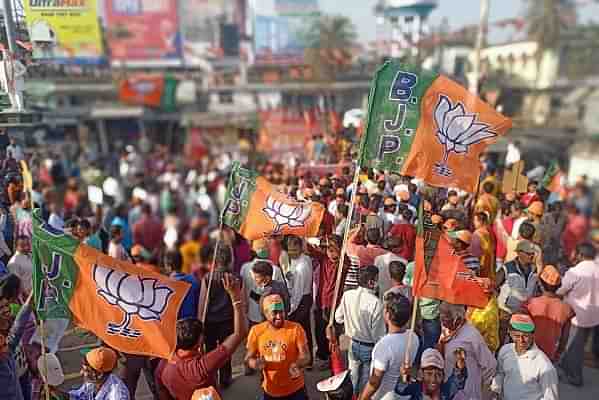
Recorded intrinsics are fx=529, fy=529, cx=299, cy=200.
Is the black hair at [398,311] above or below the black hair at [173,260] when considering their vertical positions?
above

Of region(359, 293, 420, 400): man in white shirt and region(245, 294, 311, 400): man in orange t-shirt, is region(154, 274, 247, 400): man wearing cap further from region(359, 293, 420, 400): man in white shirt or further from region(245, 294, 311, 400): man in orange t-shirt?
region(359, 293, 420, 400): man in white shirt

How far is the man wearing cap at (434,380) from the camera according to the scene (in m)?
3.11

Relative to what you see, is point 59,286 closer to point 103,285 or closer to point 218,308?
point 103,285

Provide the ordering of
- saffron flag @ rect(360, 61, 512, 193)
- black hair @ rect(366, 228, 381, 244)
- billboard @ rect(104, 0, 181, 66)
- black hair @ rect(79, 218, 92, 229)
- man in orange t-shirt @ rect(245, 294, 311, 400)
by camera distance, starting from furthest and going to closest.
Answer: billboard @ rect(104, 0, 181, 66) < black hair @ rect(79, 218, 92, 229) < black hair @ rect(366, 228, 381, 244) < saffron flag @ rect(360, 61, 512, 193) < man in orange t-shirt @ rect(245, 294, 311, 400)

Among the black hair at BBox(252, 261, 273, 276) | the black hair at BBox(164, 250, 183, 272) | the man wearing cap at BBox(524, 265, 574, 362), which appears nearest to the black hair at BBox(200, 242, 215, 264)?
the black hair at BBox(164, 250, 183, 272)

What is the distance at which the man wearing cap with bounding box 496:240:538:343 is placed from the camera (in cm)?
436

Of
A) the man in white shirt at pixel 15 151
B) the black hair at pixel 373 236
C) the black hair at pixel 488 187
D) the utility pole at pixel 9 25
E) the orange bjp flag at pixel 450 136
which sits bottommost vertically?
the black hair at pixel 488 187

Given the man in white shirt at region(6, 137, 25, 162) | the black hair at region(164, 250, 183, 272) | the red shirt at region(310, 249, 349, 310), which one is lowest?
the red shirt at region(310, 249, 349, 310)

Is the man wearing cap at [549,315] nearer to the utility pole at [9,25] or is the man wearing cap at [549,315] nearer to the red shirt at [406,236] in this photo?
the red shirt at [406,236]

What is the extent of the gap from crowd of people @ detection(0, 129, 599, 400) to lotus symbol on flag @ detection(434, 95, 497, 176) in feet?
2.09

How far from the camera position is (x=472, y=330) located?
10.9 ft

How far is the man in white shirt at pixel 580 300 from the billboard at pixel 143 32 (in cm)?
3361

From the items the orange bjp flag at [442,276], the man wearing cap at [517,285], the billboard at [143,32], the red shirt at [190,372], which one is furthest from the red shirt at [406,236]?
the billboard at [143,32]

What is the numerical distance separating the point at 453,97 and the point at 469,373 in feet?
7.20
